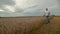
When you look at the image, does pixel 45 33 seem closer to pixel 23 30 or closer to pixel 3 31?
pixel 23 30

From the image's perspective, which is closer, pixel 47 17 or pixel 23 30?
pixel 23 30

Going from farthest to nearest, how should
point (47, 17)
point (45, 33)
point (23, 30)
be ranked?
point (47, 17) < point (23, 30) < point (45, 33)

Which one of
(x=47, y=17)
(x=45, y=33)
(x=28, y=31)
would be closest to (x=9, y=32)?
(x=28, y=31)

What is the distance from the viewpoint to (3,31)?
19750mm

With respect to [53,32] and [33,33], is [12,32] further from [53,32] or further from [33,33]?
[53,32]

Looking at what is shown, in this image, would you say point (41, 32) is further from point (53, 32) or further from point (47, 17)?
point (47, 17)

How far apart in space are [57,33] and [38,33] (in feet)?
5.16

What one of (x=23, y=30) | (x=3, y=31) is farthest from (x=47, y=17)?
(x=3, y=31)

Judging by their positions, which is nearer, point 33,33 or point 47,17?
point 33,33

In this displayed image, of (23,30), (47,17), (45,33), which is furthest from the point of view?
(47,17)

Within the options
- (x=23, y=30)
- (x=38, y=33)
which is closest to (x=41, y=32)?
(x=38, y=33)

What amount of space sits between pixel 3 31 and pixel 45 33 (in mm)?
3617

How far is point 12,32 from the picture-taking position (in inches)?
766

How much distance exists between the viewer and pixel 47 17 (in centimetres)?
2255
